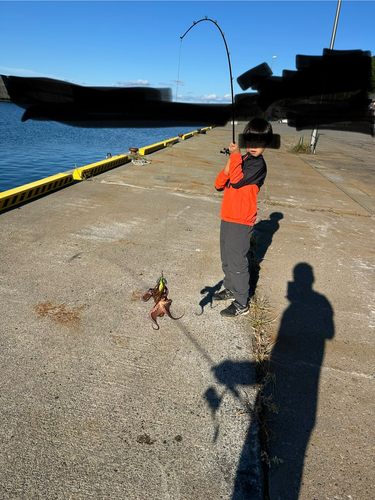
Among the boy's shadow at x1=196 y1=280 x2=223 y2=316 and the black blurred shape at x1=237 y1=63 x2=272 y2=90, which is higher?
the black blurred shape at x1=237 y1=63 x2=272 y2=90

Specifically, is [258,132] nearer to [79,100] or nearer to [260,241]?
[79,100]

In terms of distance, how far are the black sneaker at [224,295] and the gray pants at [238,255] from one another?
0.89 ft

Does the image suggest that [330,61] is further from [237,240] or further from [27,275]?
[27,275]

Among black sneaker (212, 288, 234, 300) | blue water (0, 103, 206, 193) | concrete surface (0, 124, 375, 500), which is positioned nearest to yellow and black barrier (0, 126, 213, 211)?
concrete surface (0, 124, 375, 500)

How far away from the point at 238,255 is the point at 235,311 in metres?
0.57

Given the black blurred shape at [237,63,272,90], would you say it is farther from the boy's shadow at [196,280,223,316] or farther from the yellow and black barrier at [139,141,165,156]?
the yellow and black barrier at [139,141,165,156]

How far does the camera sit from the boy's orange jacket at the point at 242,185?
2793mm

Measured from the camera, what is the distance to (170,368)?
246 cm

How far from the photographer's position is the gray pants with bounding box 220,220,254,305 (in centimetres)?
303

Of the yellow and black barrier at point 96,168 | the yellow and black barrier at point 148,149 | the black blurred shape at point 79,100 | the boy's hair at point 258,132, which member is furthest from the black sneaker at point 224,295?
the yellow and black barrier at point 148,149

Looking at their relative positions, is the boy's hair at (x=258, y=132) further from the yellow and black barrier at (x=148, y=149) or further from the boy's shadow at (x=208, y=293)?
the yellow and black barrier at (x=148, y=149)

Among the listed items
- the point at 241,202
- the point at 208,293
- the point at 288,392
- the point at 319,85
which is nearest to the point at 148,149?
the point at 319,85

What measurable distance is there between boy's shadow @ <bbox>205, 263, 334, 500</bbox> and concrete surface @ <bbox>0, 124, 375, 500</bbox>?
10mm

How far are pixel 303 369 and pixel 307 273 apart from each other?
5.91 feet
